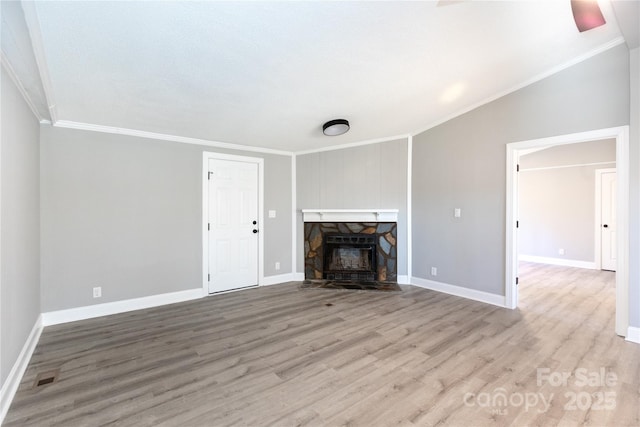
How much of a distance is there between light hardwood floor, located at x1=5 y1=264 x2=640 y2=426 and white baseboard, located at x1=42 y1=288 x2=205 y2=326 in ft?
0.53

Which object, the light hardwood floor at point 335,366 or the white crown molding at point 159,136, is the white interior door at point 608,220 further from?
the white crown molding at point 159,136

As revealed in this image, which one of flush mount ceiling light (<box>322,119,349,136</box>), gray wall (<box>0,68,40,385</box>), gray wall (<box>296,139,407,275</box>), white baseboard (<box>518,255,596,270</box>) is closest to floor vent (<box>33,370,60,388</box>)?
gray wall (<box>0,68,40,385</box>)

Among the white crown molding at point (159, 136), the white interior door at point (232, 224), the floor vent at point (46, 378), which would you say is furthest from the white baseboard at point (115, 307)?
the white crown molding at point (159, 136)

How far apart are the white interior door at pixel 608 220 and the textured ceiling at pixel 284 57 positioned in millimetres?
3991

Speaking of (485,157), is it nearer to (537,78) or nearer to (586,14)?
(537,78)

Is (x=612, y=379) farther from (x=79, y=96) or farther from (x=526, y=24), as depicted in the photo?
(x=79, y=96)

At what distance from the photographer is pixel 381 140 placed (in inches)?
184

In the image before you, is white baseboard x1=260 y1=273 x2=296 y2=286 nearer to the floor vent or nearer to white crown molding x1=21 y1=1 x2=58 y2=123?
the floor vent

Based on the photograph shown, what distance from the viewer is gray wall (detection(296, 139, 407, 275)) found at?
4.63 m

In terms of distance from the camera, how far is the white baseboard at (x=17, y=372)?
1.74m

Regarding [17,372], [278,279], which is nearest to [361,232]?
[278,279]

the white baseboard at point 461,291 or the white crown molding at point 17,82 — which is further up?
→ the white crown molding at point 17,82

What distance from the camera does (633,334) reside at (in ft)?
8.59

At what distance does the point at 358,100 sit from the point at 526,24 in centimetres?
160
